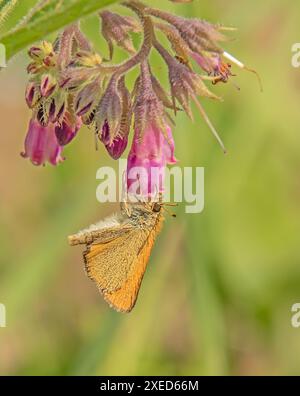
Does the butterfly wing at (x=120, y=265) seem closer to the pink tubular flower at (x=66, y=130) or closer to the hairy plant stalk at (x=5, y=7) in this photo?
the pink tubular flower at (x=66, y=130)

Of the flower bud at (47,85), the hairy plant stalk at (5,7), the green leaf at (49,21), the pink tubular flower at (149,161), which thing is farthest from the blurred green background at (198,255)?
Result: the green leaf at (49,21)

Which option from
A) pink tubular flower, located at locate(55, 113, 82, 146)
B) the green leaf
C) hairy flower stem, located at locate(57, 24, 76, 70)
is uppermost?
hairy flower stem, located at locate(57, 24, 76, 70)

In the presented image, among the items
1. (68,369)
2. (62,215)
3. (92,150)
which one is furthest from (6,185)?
(68,369)

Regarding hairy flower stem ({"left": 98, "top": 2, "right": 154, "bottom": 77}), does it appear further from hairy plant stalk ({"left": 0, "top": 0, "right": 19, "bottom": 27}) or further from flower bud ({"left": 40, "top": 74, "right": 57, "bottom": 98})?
hairy plant stalk ({"left": 0, "top": 0, "right": 19, "bottom": 27})

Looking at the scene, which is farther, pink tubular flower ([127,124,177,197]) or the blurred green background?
the blurred green background

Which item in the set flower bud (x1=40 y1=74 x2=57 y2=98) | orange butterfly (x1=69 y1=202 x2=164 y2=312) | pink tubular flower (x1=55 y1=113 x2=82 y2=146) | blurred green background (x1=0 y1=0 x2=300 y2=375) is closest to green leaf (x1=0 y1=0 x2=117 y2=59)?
flower bud (x1=40 y1=74 x2=57 y2=98)

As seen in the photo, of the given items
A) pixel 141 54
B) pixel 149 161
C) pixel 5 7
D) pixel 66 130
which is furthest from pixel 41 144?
pixel 5 7
